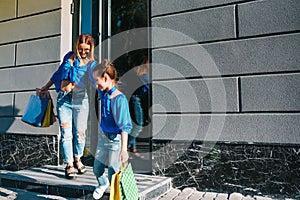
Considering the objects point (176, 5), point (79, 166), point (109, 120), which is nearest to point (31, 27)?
point (176, 5)

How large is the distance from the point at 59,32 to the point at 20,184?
2.31 m

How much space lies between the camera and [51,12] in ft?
14.3

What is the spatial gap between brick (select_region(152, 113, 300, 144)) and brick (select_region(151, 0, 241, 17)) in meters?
1.36

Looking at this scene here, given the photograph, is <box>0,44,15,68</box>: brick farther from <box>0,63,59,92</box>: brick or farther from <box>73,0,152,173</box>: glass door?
<box>73,0,152,173</box>: glass door

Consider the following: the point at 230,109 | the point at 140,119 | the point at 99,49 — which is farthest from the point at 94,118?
the point at 230,109

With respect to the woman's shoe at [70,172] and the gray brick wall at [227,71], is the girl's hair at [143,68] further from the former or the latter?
the woman's shoe at [70,172]

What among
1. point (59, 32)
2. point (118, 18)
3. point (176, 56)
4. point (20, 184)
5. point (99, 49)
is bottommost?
point (20, 184)

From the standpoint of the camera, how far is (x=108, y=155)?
8.30 feet

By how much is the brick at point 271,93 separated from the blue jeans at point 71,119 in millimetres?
1835

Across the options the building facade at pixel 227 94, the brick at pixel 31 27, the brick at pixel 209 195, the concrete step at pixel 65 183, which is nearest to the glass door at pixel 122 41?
the brick at pixel 31 27

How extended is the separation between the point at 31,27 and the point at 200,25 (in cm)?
290

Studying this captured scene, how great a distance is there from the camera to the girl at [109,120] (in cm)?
237

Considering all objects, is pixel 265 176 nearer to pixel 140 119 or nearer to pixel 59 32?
pixel 140 119

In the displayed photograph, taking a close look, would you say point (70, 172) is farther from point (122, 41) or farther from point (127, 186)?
point (122, 41)
